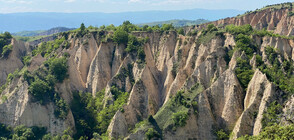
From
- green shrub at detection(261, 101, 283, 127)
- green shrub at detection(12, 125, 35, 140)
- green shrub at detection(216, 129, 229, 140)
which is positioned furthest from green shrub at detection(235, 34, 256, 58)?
green shrub at detection(12, 125, 35, 140)

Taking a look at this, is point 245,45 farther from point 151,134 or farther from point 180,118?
point 151,134

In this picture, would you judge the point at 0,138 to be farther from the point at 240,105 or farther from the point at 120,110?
the point at 240,105

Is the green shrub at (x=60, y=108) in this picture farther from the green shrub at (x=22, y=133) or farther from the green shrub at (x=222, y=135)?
the green shrub at (x=222, y=135)

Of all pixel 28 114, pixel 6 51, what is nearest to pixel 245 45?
pixel 28 114

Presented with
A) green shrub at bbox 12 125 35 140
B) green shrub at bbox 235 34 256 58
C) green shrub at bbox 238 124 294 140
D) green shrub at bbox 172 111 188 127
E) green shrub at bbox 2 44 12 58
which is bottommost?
green shrub at bbox 12 125 35 140

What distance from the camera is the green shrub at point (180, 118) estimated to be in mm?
39969

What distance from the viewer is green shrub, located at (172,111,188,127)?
131 ft

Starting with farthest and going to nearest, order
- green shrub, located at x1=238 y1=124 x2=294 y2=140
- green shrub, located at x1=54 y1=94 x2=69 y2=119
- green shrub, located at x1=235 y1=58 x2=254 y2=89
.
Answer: green shrub, located at x1=54 y1=94 x2=69 y2=119 → green shrub, located at x1=235 y1=58 x2=254 y2=89 → green shrub, located at x1=238 y1=124 x2=294 y2=140

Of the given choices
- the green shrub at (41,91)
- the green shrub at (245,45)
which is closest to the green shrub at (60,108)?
the green shrub at (41,91)

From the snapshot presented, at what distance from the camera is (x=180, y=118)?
40.3m

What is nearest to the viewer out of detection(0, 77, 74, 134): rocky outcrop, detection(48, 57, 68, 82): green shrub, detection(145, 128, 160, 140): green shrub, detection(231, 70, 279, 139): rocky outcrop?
detection(231, 70, 279, 139): rocky outcrop

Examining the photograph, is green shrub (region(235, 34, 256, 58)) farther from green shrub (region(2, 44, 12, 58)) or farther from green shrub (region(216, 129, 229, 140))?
green shrub (region(2, 44, 12, 58))

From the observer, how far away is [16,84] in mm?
55688

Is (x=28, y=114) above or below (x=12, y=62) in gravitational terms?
below
